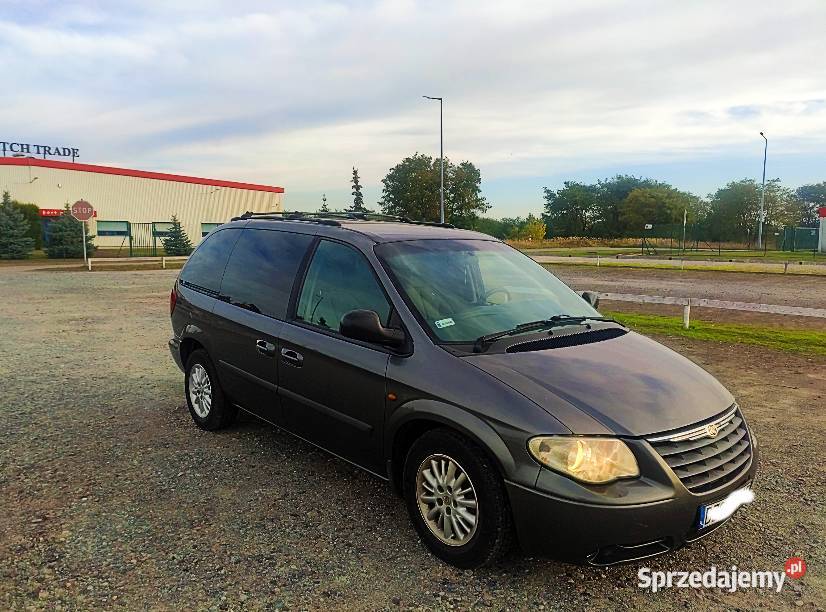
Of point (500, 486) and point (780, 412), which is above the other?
point (500, 486)

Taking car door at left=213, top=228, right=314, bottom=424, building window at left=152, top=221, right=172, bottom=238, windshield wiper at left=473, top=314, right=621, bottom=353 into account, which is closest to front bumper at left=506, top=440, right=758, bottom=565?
windshield wiper at left=473, top=314, right=621, bottom=353

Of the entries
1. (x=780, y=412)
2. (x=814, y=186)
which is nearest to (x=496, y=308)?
(x=780, y=412)

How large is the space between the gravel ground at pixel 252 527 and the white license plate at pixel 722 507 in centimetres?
35

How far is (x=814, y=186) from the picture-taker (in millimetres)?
92812

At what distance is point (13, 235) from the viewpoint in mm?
35656

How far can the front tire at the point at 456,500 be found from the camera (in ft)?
9.42

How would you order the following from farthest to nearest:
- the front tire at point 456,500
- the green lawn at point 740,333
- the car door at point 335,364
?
the green lawn at point 740,333
the car door at point 335,364
the front tire at point 456,500

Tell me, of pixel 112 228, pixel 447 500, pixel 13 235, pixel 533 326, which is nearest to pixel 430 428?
pixel 447 500

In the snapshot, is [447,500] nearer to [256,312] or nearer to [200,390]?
[256,312]

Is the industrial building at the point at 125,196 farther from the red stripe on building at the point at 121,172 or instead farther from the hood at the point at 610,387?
the hood at the point at 610,387

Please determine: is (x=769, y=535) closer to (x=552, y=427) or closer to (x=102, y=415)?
(x=552, y=427)

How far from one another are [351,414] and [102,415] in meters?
3.09

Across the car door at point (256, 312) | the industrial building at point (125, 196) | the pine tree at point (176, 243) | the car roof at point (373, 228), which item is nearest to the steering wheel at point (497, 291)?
the car roof at point (373, 228)

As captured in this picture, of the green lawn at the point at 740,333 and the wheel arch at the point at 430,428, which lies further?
the green lawn at the point at 740,333
